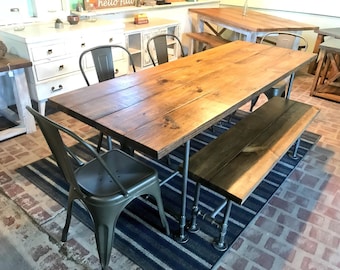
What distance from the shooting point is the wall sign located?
351 cm

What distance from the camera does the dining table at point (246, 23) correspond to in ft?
12.9

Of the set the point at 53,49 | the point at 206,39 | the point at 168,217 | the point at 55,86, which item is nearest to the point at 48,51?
the point at 53,49

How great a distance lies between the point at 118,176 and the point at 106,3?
288cm

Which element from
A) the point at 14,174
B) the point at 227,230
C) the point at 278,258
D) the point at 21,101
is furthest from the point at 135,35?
the point at 278,258

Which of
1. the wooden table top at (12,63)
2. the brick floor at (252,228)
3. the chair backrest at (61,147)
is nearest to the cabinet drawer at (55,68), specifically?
the wooden table top at (12,63)

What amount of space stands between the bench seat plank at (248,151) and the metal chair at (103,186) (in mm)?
292

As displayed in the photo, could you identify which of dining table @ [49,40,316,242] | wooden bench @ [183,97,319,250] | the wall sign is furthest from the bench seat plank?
the wall sign

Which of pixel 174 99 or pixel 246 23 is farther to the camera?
pixel 246 23

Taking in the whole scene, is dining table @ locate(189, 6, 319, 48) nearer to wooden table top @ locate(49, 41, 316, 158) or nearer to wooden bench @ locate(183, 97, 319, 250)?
wooden table top @ locate(49, 41, 316, 158)

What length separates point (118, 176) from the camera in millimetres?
1589

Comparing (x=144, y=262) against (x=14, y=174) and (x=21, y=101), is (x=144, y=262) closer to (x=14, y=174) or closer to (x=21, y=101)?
(x=14, y=174)

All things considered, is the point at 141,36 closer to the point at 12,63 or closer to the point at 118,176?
the point at 12,63

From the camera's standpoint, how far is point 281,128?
2172mm

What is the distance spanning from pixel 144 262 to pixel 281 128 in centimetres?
130
